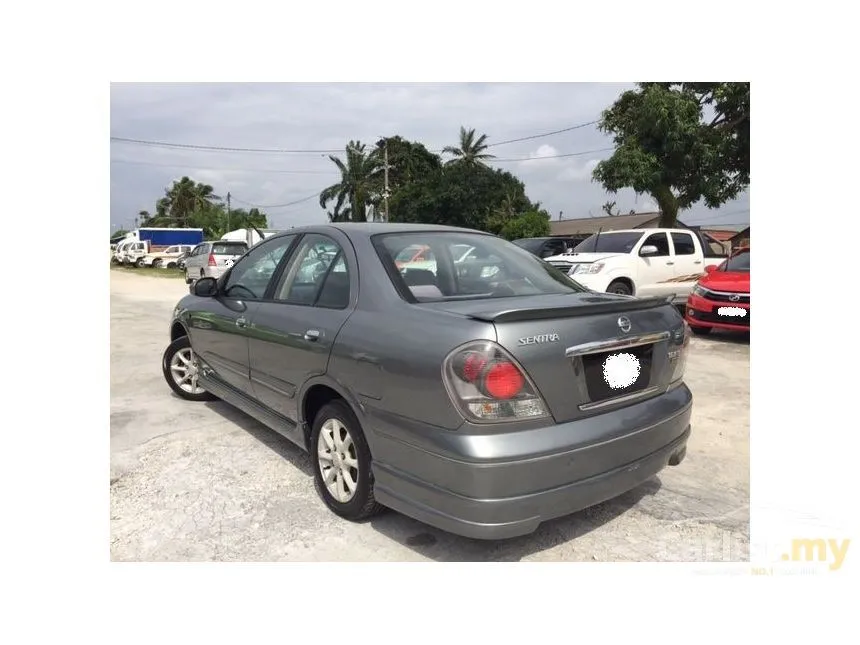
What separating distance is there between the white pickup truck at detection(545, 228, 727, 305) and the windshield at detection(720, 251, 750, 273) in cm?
100

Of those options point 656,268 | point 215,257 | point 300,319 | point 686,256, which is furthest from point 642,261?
point 215,257

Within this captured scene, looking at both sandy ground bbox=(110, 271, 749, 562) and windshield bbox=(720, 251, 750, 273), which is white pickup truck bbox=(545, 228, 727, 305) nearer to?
windshield bbox=(720, 251, 750, 273)

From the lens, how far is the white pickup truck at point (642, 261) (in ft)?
31.9

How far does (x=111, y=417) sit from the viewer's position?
4824 mm

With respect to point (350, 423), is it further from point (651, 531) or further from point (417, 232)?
point (651, 531)

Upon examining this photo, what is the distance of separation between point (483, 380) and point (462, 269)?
1085 millimetres

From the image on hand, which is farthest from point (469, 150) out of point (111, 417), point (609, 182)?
point (111, 417)

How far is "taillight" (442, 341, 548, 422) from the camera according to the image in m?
2.36

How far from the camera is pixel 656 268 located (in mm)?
10359

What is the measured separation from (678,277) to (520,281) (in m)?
8.40

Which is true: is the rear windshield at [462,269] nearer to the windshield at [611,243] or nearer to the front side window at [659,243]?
the windshield at [611,243]

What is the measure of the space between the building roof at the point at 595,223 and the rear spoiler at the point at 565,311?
129 feet

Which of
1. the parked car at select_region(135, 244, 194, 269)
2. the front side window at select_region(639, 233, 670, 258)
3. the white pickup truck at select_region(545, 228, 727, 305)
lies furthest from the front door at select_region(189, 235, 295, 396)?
the parked car at select_region(135, 244, 194, 269)
